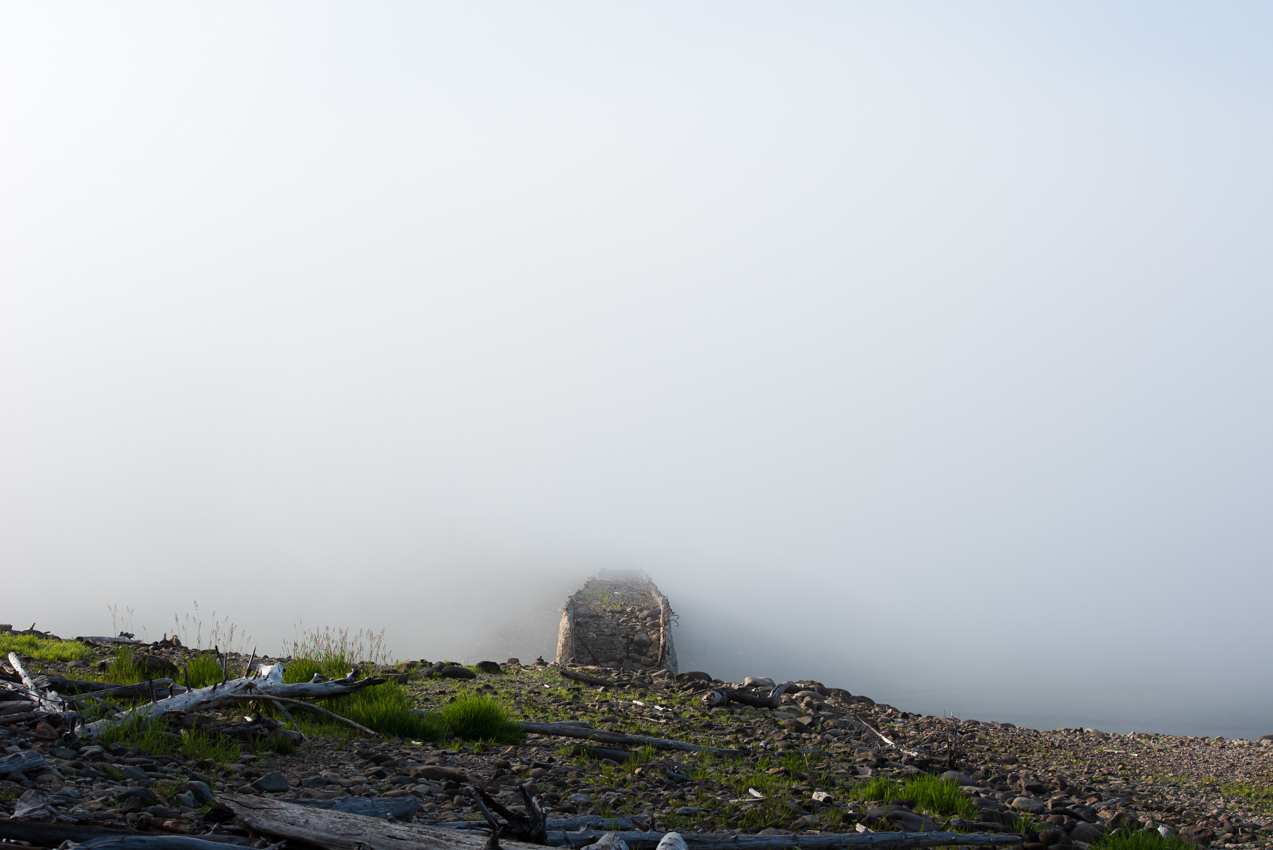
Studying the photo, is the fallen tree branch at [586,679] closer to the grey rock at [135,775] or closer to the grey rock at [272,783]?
the grey rock at [272,783]

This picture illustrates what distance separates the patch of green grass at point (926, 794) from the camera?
22.7 ft

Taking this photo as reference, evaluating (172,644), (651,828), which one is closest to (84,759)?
(651,828)

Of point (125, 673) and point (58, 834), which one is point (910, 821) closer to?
point (58, 834)

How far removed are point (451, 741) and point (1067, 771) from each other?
8.78m

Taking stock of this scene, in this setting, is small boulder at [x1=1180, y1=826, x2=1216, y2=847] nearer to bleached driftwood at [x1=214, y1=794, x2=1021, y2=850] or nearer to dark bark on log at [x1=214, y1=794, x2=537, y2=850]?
bleached driftwood at [x1=214, y1=794, x2=1021, y2=850]

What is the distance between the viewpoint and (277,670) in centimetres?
867

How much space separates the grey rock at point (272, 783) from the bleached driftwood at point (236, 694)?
1681mm

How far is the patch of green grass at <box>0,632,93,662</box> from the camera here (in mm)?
11583

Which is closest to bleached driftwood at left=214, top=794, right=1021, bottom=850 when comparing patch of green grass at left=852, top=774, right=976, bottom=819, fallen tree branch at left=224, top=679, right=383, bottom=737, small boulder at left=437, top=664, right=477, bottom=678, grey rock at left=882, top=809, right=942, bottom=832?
grey rock at left=882, top=809, right=942, bottom=832

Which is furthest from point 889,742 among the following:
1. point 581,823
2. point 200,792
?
point 200,792

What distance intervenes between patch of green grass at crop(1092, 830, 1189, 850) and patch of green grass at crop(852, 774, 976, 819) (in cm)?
105

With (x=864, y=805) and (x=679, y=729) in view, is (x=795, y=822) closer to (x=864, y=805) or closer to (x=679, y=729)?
(x=864, y=805)

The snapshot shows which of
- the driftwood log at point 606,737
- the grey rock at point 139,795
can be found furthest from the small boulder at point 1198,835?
the grey rock at point 139,795

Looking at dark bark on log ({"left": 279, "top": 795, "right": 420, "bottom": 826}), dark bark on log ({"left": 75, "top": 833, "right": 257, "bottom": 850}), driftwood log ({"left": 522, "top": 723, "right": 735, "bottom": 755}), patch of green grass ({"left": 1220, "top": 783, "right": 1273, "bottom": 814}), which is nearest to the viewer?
dark bark on log ({"left": 75, "top": 833, "right": 257, "bottom": 850})
